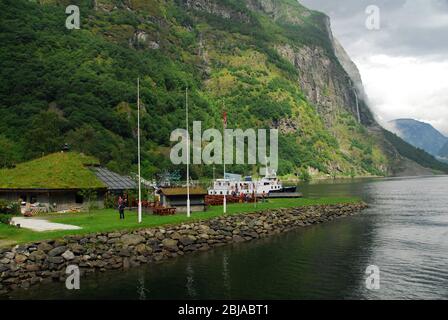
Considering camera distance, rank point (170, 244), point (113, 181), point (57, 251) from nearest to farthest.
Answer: point (57, 251) < point (170, 244) < point (113, 181)

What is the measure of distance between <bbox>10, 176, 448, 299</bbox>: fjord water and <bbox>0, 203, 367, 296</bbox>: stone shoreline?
155 centimetres

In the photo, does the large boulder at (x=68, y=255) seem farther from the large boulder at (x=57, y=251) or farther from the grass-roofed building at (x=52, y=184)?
the grass-roofed building at (x=52, y=184)

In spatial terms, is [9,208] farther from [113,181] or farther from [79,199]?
[113,181]

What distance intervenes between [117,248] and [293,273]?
638 inches

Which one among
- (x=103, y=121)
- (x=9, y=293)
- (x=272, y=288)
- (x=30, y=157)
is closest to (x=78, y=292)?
(x=9, y=293)

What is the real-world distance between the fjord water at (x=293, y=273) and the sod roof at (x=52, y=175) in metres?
22.0

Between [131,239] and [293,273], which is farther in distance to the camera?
[131,239]

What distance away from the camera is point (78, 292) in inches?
1304

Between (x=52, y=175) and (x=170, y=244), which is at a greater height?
(x=52, y=175)

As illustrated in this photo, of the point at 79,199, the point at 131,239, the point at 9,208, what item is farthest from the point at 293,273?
the point at 9,208

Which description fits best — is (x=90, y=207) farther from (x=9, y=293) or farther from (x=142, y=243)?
(x=9, y=293)

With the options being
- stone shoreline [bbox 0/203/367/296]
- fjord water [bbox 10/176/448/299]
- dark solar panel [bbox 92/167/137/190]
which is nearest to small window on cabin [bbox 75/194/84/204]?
dark solar panel [bbox 92/167/137/190]

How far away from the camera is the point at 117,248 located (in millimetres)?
41906

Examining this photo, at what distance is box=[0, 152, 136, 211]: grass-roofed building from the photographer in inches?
2254
